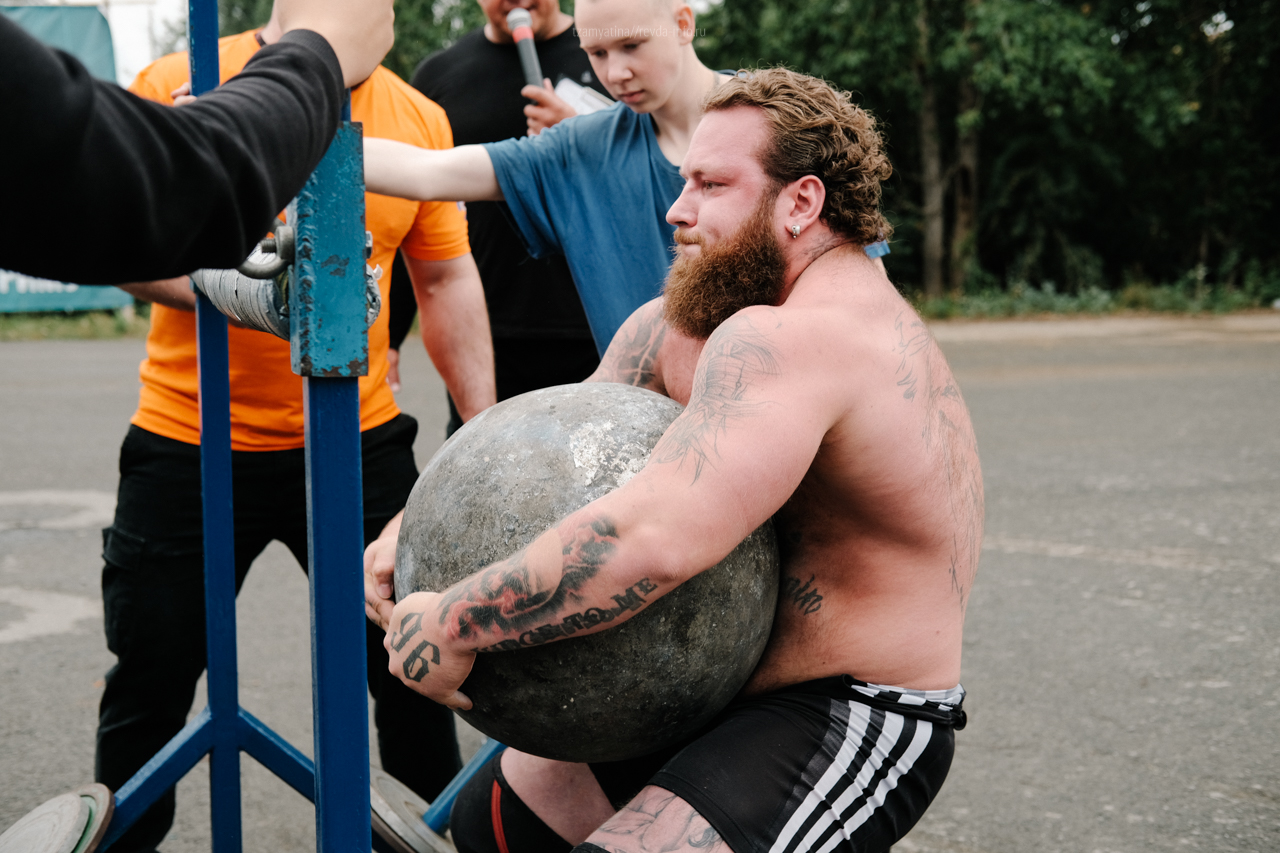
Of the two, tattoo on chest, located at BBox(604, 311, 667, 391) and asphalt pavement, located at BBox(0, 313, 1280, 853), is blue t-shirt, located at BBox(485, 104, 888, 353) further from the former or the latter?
asphalt pavement, located at BBox(0, 313, 1280, 853)

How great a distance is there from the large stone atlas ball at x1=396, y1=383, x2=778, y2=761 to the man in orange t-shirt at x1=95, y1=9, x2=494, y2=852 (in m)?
1.07

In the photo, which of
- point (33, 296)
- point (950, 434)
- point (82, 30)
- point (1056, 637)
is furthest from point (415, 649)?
point (33, 296)

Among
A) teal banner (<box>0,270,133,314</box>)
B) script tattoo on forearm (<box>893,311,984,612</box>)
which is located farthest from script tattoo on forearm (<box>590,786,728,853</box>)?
teal banner (<box>0,270,133,314</box>)

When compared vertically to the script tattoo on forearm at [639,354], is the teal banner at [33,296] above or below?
above

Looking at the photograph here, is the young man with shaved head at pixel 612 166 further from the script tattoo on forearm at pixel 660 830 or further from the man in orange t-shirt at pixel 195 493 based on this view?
the script tattoo on forearm at pixel 660 830

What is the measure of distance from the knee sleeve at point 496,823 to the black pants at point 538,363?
5.65 ft

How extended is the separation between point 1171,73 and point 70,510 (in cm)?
1886

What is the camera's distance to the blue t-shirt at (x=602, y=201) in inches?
122

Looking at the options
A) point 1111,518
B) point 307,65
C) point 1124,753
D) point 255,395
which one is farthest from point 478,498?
point 1111,518

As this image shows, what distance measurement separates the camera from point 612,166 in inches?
123

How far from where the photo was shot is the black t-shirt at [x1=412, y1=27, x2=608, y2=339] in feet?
13.4

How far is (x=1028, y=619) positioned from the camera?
478cm

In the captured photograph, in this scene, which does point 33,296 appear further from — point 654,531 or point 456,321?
point 654,531

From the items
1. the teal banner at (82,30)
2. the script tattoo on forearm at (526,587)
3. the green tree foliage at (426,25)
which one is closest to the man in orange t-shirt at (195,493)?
the script tattoo on forearm at (526,587)
